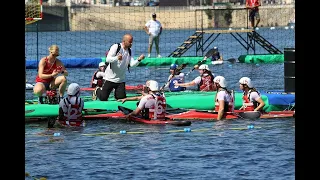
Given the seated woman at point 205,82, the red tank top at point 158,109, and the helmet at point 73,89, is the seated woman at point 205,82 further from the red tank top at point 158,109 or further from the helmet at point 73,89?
the helmet at point 73,89

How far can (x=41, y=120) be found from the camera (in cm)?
1917

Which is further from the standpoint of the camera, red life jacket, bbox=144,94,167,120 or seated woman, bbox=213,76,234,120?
seated woman, bbox=213,76,234,120

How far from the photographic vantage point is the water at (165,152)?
42.5 feet

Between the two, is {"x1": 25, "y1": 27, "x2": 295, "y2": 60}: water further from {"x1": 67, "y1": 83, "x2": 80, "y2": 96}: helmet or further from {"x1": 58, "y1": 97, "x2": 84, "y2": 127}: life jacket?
{"x1": 67, "y1": 83, "x2": 80, "y2": 96}: helmet

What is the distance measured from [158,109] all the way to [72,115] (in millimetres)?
1768

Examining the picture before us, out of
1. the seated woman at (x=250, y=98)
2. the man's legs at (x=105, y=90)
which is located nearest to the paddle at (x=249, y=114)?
the seated woman at (x=250, y=98)

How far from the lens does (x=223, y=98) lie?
18.5 m

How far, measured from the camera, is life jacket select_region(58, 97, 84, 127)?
677 inches

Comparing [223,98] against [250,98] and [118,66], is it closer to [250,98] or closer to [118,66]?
[250,98]

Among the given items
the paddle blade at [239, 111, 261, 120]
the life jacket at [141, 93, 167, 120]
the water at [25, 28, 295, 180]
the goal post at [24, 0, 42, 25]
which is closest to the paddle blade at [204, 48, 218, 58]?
the goal post at [24, 0, 42, 25]

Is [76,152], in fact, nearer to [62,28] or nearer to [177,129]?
[177,129]

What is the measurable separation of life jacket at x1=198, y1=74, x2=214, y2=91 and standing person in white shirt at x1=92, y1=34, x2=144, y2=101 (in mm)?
3441
